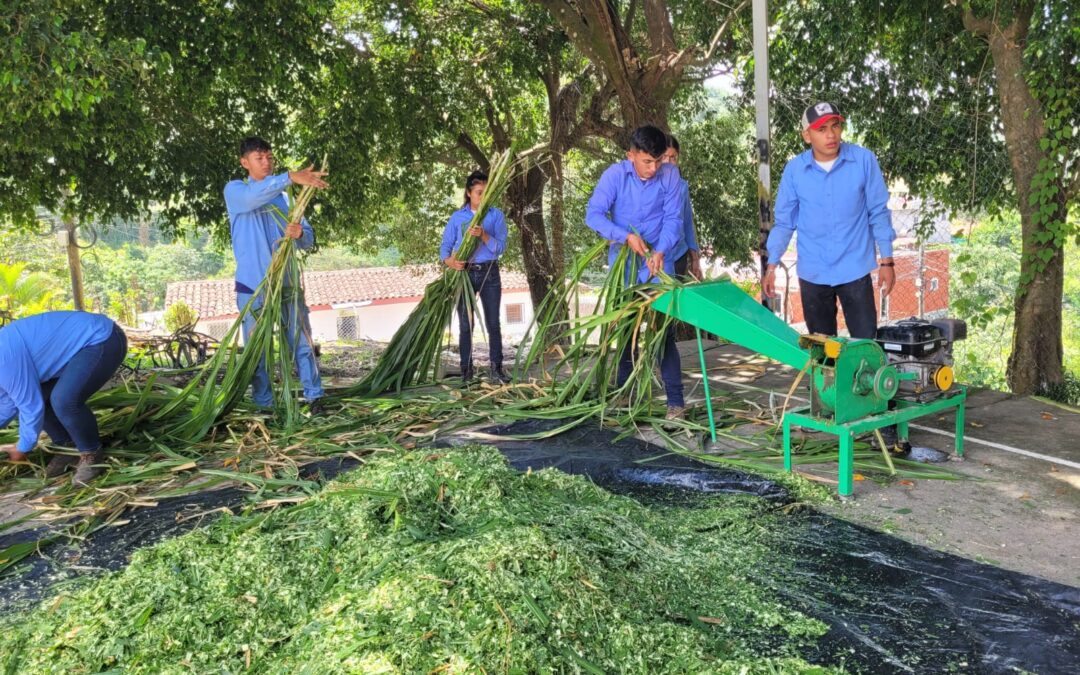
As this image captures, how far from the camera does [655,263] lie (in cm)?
379

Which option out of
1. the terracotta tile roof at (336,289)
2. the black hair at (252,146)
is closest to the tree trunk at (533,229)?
the black hair at (252,146)

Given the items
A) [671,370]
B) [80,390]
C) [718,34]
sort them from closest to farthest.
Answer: [80,390]
[671,370]
[718,34]

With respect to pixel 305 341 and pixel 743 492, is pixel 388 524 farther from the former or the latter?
pixel 305 341

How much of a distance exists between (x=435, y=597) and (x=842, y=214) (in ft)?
8.46

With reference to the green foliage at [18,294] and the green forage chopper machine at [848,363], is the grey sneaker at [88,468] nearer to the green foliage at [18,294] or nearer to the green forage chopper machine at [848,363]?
the green forage chopper machine at [848,363]

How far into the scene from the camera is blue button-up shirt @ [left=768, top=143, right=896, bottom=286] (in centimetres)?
356

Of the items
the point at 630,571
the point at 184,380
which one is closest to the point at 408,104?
the point at 184,380

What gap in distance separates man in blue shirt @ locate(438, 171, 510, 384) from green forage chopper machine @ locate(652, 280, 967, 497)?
193cm

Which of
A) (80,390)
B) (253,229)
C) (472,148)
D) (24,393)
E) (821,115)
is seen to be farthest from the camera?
(472,148)

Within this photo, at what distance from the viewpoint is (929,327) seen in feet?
10.5

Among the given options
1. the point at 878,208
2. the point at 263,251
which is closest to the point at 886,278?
the point at 878,208

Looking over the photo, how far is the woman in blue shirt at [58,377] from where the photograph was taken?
3.30 m

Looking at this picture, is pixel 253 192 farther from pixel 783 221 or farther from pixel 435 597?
pixel 435 597

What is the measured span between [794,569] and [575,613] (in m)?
0.77
